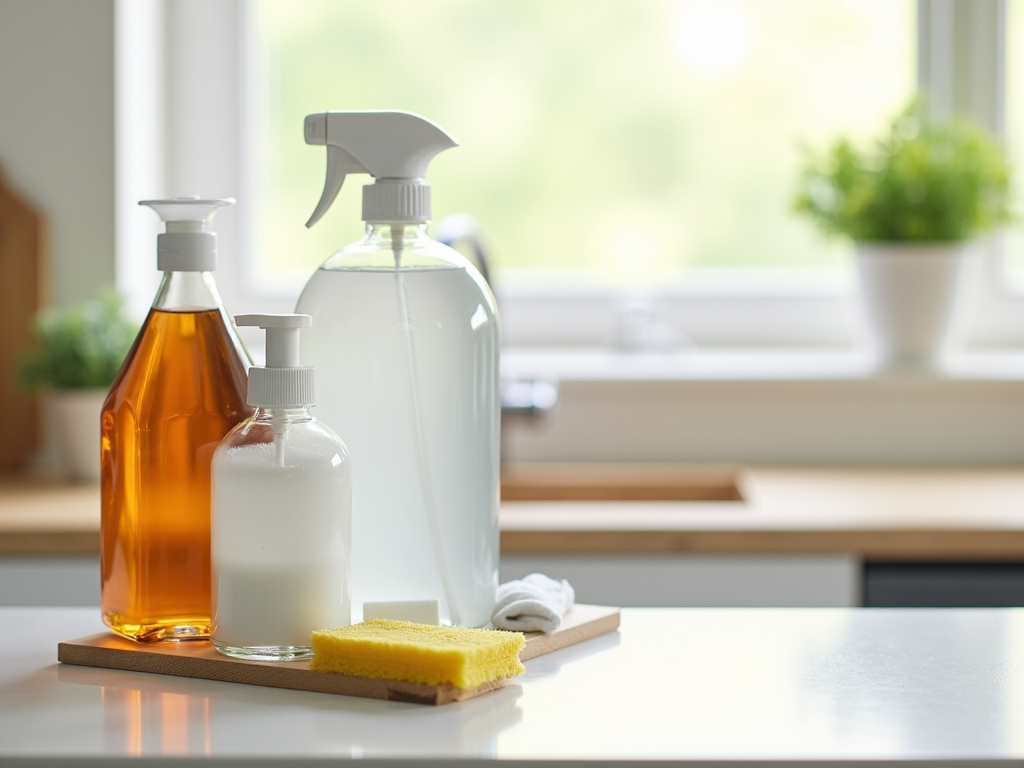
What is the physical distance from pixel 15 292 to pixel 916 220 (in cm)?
148

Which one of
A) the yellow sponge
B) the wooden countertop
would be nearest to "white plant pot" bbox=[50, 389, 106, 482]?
the wooden countertop

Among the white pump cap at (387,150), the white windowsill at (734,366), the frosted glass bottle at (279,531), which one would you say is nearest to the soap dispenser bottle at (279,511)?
the frosted glass bottle at (279,531)

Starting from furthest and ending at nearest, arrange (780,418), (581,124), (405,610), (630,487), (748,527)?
(581,124) < (780,418) < (630,487) < (748,527) < (405,610)

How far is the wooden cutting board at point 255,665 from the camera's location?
28.8 inches

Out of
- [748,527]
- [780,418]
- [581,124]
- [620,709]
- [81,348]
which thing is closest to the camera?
[620,709]

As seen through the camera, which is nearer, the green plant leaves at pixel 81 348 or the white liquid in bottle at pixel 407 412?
the white liquid in bottle at pixel 407 412

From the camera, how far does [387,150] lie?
0.83m

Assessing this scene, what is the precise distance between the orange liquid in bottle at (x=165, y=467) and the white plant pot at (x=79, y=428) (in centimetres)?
123

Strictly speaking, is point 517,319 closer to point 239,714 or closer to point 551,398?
point 551,398

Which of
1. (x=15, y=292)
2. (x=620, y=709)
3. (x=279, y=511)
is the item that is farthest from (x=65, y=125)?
(x=620, y=709)

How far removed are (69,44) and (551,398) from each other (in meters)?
0.96

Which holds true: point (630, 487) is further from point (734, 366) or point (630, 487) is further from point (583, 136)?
point (583, 136)

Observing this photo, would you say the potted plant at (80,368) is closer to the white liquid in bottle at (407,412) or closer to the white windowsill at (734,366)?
the white windowsill at (734,366)

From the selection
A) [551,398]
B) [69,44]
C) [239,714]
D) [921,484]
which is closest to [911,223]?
[921,484]
